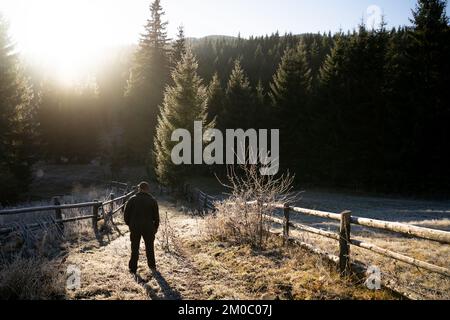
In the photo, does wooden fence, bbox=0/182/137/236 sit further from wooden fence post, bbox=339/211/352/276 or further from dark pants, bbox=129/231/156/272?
wooden fence post, bbox=339/211/352/276

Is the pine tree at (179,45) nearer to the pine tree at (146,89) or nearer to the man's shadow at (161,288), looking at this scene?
the pine tree at (146,89)

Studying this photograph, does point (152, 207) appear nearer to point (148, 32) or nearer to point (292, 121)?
point (292, 121)

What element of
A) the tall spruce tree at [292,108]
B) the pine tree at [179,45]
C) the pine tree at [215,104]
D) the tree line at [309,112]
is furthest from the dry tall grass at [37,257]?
the pine tree at [179,45]

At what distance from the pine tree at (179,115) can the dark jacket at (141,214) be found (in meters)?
17.2

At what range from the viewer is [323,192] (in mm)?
31406

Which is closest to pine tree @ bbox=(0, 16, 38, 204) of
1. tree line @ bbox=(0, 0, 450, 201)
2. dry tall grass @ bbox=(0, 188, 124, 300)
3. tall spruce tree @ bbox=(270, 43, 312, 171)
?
tree line @ bbox=(0, 0, 450, 201)

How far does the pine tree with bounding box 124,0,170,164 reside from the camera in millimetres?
42781

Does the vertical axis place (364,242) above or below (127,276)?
above

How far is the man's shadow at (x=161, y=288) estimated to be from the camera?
6.65m

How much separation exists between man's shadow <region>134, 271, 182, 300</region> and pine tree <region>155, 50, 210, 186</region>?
1814 centimetres

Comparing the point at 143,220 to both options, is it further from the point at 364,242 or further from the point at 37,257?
the point at 364,242

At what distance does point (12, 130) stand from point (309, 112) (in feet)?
90.1

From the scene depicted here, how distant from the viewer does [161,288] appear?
7121 mm

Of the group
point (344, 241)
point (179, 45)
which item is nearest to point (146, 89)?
point (179, 45)
